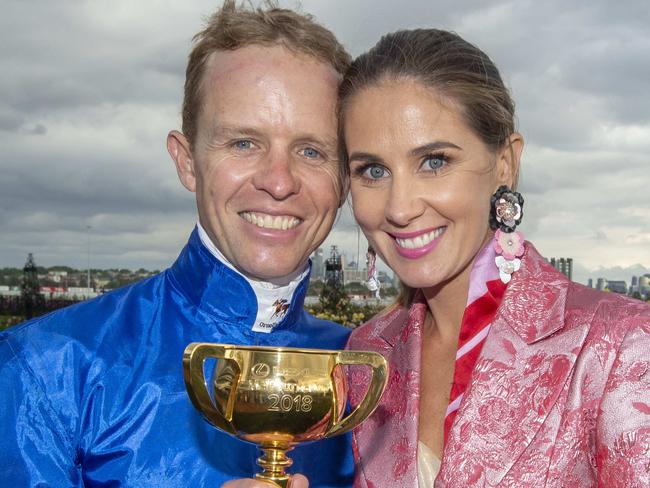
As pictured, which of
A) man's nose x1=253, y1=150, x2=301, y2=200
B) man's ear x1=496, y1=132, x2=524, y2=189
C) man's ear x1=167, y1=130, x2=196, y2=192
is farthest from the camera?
man's ear x1=167, y1=130, x2=196, y2=192

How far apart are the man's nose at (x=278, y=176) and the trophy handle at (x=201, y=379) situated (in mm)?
1038

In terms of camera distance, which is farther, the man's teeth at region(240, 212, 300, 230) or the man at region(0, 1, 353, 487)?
the man's teeth at region(240, 212, 300, 230)

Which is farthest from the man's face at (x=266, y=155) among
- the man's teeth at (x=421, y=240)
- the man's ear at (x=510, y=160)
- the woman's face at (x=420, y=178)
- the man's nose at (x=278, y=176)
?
the man's ear at (x=510, y=160)

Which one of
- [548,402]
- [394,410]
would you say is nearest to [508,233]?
[548,402]

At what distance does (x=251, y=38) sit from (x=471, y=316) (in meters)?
1.61

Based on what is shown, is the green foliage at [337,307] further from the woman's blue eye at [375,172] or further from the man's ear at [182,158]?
the woman's blue eye at [375,172]

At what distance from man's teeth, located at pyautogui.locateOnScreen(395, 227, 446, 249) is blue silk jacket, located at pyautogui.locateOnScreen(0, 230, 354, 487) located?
758 millimetres

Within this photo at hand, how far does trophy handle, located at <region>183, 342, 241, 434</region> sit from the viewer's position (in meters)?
2.88

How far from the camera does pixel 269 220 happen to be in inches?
153

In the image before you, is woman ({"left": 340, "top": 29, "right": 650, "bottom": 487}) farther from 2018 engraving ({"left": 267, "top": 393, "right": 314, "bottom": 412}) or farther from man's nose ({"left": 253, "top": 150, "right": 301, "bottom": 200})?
2018 engraving ({"left": 267, "top": 393, "right": 314, "bottom": 412})

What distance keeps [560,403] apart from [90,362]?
1.89 meters

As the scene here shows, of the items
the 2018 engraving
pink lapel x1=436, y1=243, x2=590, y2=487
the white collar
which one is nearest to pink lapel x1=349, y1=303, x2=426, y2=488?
pink lapel x1=436, y1=243, x2=590, y2=487

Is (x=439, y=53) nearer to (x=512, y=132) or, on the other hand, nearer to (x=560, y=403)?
(x=512, y=132)

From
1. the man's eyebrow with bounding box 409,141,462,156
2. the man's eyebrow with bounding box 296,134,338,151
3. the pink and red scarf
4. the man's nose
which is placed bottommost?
the pink and red scarf
